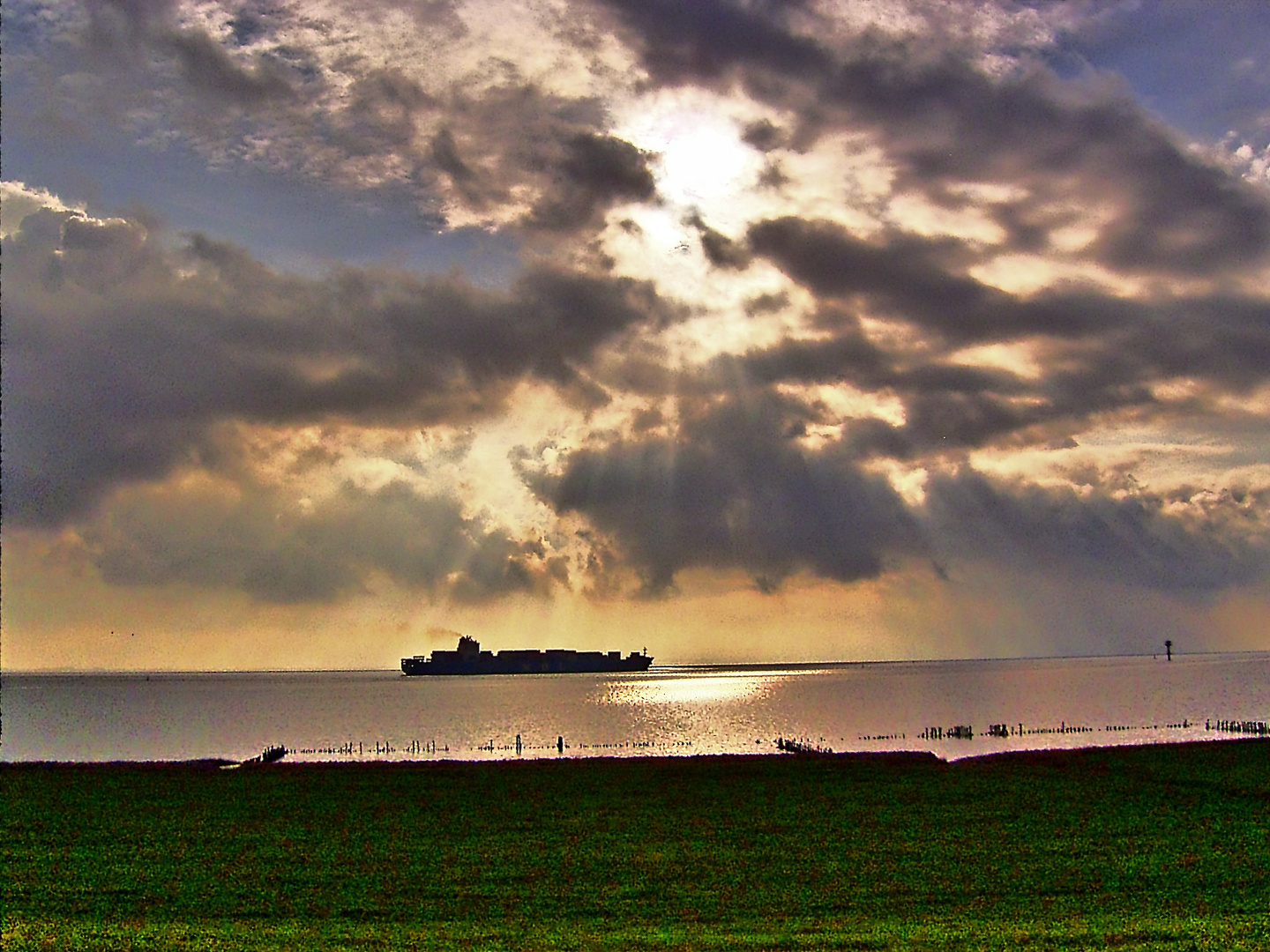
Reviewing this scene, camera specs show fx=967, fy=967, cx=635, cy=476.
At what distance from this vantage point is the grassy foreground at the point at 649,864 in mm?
20375

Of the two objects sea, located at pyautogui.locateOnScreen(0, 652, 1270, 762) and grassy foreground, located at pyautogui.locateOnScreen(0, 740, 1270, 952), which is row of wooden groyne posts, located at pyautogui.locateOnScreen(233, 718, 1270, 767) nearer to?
sea, located at pyautogui.locateOnScreen(0, 652, 1270, 762)

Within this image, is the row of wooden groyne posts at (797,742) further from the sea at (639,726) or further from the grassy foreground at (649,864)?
the grassy foreground at (649,864)

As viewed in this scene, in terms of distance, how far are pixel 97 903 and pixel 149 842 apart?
9004 millimetres

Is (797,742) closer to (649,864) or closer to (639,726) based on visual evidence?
(639,726)

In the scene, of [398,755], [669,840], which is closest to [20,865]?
[669,840]

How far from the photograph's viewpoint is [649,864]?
2778 centimetres

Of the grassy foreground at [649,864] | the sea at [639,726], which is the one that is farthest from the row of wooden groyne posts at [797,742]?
the grassy foreground at [649,864]

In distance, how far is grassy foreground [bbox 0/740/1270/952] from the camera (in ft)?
66.8

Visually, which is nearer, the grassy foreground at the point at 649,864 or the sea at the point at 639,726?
the grassy foreground at the point at 649,864

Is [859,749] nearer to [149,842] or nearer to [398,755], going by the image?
[398,755]

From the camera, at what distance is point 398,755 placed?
8531 cm

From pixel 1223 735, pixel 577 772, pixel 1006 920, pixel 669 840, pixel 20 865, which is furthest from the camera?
pixel 1223 735

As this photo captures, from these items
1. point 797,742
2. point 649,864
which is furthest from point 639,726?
point 649,864

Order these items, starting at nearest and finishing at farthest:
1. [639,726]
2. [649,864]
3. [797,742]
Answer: [649,864]
[797,742]
[639,726]
